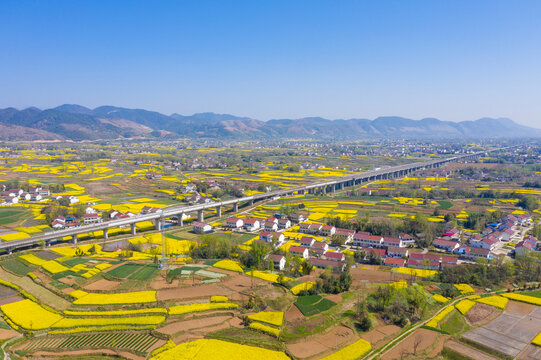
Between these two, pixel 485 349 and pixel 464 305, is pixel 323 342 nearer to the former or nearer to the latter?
pixel 485 349

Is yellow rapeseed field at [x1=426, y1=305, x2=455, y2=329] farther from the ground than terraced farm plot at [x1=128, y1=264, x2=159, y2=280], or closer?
closer

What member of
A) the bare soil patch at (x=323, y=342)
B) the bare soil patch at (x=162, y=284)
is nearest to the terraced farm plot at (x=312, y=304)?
the bare soil patch at (x=323, y=342)

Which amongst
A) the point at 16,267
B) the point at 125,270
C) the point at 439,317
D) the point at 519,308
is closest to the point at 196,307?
the point at 125,270

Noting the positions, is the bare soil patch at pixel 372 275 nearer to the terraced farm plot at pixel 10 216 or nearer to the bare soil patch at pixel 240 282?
the bare soil patch at pixel 240 282

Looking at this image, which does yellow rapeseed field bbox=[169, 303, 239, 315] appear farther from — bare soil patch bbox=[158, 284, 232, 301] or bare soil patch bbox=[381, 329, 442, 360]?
bare soil patch bbox=[381, 329, 442, 360]

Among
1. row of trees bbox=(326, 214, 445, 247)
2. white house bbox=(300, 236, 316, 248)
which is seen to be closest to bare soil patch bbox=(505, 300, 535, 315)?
row of trees bbox=(326, 214, 445, 247)

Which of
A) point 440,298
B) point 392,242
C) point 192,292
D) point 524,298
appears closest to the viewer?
point 440,298

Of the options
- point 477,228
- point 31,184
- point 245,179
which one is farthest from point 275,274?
point 31,184

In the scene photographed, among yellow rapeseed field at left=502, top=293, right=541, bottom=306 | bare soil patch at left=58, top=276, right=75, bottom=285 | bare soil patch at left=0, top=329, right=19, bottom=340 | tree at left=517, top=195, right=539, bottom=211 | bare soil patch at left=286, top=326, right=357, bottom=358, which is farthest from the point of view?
tree at left=517, top=195, right=539, bottom=211
